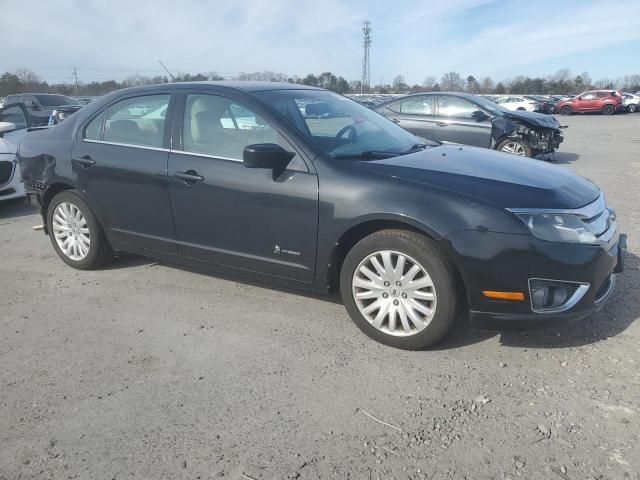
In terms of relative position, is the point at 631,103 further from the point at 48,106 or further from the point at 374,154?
the point at 374,154

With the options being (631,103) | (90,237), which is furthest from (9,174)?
(631,103)

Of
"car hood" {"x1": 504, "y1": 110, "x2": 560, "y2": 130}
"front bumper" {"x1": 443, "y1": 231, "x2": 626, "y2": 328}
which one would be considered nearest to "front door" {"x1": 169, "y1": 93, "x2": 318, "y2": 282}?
"front bumper" {"x1": 443, "y1": 231, "x2": 626, "y2": 328}

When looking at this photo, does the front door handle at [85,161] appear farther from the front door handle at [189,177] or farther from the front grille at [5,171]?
the front grille at [5,171]

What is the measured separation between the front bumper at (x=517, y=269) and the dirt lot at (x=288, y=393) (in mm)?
322

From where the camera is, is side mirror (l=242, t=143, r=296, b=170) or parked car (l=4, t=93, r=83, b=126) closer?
side mirror (l=242, t=143, r=296, b=170)

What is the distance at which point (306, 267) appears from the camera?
365 cm

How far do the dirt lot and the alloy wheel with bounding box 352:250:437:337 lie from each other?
0.62 ft

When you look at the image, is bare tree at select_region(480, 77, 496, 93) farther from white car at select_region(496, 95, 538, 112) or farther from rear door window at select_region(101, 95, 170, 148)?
rear door window at select_region(101, 95, 170, 148)

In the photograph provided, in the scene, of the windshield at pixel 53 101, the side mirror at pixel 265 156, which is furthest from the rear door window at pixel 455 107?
the windshield at pixel 53 101

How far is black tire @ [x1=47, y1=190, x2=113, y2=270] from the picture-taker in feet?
15.4

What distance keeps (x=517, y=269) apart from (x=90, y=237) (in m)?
3.59

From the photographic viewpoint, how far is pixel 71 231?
192 inches

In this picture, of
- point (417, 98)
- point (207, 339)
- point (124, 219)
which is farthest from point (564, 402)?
point (417, 98)

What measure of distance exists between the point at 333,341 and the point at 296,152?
1.29 m
